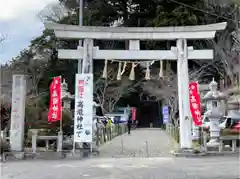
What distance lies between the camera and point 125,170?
9344 mm

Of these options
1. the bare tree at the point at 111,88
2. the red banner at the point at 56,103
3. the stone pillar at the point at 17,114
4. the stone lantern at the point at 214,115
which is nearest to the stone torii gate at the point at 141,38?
the red banner at the point at 56,103

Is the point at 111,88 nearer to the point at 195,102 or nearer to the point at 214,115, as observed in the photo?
the point at 214,115

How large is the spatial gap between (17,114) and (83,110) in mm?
2765

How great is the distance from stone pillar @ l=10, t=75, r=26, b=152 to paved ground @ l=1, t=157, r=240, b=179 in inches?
54.9

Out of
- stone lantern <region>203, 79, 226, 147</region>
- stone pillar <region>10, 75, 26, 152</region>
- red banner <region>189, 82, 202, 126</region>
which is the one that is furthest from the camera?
stone lantern <region>203, 79, 226, 147</region>

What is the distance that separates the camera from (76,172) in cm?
908

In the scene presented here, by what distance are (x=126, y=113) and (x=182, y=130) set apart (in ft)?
100.0

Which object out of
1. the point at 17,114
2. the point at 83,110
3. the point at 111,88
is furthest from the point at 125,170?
the point at 111,88

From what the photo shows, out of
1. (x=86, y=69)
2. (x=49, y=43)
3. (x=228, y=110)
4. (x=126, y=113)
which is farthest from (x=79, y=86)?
(x=126, y=113)

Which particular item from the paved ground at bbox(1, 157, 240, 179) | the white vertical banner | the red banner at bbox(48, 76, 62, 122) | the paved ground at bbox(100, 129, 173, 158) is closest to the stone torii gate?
the white vertical banner

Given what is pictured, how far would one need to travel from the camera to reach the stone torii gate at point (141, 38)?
13.6 meters

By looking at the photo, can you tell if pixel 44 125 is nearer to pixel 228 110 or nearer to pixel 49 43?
pixel 228 110

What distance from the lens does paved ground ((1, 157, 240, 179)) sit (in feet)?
27.2

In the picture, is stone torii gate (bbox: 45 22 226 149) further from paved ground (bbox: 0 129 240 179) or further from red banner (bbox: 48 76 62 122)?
paved ground (bbox: 0 129 240 179)
